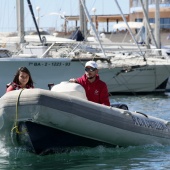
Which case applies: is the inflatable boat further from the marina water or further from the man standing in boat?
the man standing in boat

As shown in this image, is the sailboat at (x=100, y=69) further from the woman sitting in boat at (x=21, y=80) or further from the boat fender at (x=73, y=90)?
the woman sitting in boat at (x=21, y=80)

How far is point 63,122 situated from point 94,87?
138 centimetres

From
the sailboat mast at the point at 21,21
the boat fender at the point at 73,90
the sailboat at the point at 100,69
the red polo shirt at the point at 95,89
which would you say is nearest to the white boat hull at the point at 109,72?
the sailboat at the point at 100,69

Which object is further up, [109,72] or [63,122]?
[63,122]

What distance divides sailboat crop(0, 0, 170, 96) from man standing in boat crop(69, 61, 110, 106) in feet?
47.7

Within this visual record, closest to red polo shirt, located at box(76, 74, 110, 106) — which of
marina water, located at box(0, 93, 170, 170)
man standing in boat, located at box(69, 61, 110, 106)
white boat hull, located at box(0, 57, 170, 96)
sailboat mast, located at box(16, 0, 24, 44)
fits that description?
man standing in boat, located at box(69, 61, 110, 106)

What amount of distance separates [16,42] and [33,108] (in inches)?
777

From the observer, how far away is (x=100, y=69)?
30500mm

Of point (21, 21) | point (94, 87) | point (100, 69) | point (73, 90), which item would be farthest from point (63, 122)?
point (21, 21)

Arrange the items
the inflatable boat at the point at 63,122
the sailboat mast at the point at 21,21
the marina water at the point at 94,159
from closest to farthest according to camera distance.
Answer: the inflatable boat at the point at 63,122 < the marina water at the point at 94,159 < the sailboat mast at the point at 21,21

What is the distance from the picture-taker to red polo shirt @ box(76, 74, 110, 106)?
550 inches

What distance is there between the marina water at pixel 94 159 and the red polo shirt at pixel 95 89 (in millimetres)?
902

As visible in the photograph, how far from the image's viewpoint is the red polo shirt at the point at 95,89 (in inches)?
550

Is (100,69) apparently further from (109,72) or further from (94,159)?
(94,159)
